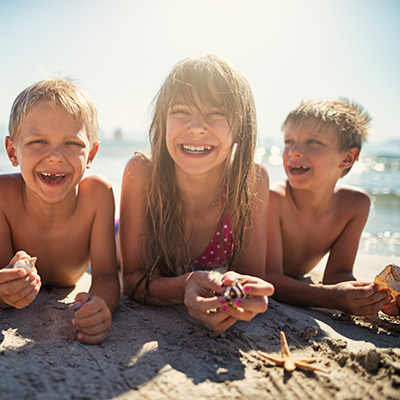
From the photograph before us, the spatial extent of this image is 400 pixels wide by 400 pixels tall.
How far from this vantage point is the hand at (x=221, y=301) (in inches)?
78.8

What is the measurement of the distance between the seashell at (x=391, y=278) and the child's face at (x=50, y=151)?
2.23 metres

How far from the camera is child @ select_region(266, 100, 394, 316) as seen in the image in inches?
151

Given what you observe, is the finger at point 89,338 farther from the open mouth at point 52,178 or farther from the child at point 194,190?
the open mouth at point 52,178

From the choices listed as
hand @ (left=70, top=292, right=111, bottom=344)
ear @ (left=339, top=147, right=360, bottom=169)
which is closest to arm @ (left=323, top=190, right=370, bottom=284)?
ear @ (left=339, top=147, right=360, bottom=169)

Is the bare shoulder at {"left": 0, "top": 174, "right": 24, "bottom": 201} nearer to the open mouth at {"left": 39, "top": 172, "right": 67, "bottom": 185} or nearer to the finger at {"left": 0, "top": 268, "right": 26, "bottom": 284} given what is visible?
the open mouth at {"left": 39, "top": 172, "right": 67, "bottom": 185}

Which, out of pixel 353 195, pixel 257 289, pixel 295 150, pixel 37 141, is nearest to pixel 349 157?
pixel 353 195

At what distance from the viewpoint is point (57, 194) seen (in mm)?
2877

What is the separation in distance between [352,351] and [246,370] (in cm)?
68

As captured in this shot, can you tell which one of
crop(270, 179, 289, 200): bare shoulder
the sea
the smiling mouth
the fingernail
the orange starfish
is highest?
the smiling mouth

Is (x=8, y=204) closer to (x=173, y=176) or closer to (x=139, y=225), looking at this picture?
(x=139, y=225)

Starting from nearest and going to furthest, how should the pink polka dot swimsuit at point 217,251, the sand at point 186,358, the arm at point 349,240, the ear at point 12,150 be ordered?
the sand at point 186,358 < the ear at point 12,150 < the pink polka dot swimsuit at point 217,251 < the arm at point 349,240

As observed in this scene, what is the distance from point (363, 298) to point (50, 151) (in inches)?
93.7

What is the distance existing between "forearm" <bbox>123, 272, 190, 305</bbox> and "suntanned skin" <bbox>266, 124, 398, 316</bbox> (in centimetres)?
121

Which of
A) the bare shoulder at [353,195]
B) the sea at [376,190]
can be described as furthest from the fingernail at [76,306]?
the bare shoulder at [353,195]
